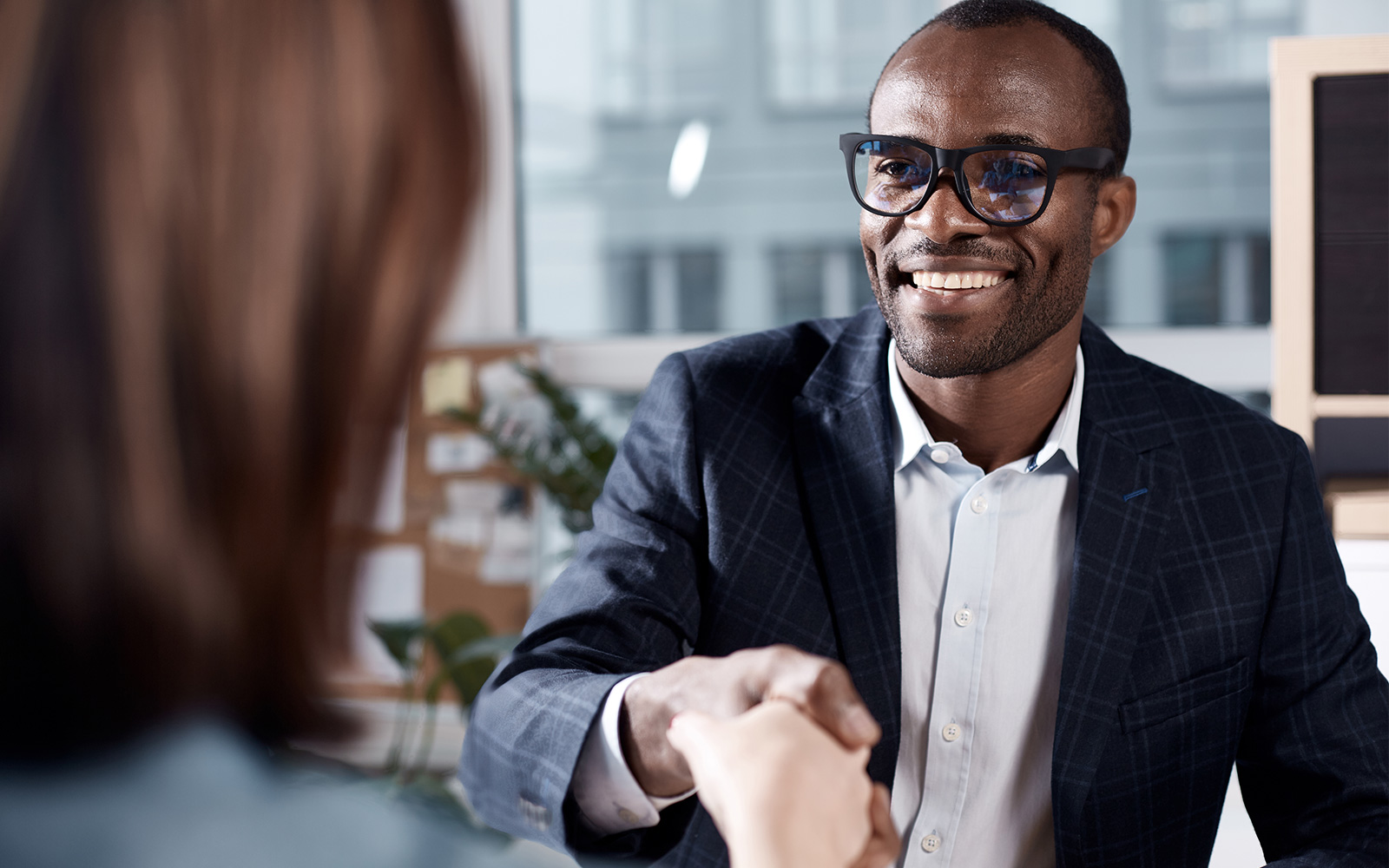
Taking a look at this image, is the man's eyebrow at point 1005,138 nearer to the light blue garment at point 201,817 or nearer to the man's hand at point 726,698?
the man's hand at point 726,698


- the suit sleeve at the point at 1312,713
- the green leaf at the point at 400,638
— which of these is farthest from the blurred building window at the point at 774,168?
the suit sleeve at the point at 1312,713

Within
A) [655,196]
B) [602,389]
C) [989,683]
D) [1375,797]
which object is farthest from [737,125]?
[1375,797]

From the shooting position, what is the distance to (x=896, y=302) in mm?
1171

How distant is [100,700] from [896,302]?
906 mm

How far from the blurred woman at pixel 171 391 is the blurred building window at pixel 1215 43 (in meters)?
2.16

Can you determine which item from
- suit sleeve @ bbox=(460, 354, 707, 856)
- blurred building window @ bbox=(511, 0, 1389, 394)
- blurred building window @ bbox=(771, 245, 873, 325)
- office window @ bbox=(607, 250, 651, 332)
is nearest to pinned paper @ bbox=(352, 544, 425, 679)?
blurred building window @ bbox=(511, 0, 1389, 394)

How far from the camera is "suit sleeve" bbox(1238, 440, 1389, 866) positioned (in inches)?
43.3

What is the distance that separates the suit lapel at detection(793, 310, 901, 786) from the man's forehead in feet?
0.83

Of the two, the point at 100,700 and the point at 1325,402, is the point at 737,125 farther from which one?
the point at 100,700

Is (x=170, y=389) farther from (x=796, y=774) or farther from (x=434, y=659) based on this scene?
(x=434, y=659)

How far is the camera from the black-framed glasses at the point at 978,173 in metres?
1.11

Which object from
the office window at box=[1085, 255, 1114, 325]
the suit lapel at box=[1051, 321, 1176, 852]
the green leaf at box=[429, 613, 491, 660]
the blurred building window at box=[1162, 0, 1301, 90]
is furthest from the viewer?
the office window at box=[1085, 255, 1114, 325]

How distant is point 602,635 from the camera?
3.34 feet

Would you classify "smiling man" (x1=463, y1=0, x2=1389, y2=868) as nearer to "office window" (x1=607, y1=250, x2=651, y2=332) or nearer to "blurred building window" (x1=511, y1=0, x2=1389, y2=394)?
"blurred building window" (x1=511, y1=0, x2=1389, y2=394)
